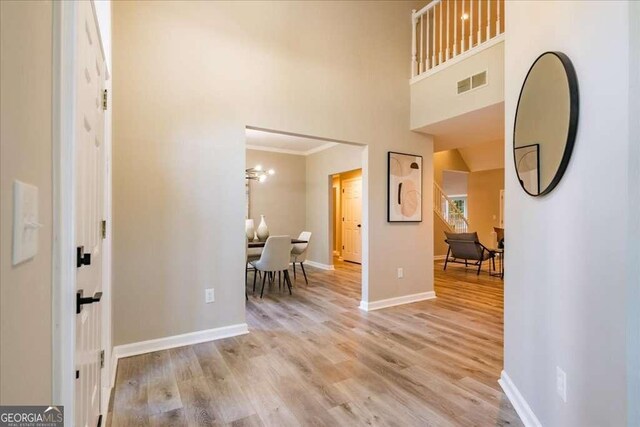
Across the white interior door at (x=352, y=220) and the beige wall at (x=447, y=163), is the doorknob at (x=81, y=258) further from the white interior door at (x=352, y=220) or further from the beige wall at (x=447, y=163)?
the beige wall at (x=447, y=163)

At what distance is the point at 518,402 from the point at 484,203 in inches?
338

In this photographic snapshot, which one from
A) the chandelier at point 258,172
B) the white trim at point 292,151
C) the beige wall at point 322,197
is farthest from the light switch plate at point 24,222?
the white trim at point 292,151

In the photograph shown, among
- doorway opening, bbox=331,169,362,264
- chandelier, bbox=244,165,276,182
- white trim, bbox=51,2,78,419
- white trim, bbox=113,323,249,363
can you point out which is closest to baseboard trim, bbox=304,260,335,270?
doorway opening, bbox=331,169,362,264

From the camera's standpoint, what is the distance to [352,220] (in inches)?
301

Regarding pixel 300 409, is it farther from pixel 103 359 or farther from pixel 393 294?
pixel 393 294

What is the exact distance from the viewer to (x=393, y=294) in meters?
3.86

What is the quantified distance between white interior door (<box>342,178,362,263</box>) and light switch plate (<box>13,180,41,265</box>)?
6.93 meters

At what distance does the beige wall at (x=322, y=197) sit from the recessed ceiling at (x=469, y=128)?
211 cm

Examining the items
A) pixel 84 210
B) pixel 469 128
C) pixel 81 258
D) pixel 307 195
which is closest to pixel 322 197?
pixel 307 195

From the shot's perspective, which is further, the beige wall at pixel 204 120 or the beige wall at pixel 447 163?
the beige wall at pixel 447 163

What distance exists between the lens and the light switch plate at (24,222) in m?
0.47

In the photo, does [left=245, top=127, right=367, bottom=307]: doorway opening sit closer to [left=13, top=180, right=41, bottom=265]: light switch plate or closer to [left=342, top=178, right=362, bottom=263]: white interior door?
[left=342, top=178, right=362, bottom=263]: white interior door

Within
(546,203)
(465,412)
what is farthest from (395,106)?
(465,412)

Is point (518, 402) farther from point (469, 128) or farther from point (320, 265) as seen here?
point (320, 265)
